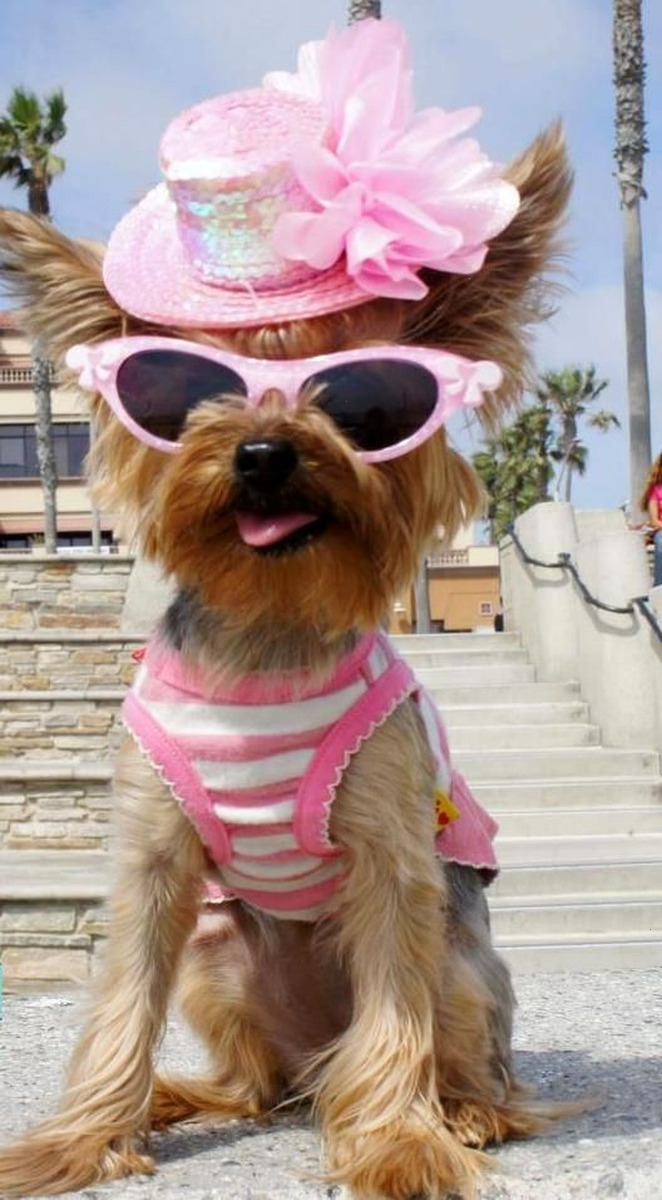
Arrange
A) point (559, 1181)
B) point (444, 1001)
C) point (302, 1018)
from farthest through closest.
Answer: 1. point (302, 1018)
2. point (444, 1001)
3. point (559, 1181)

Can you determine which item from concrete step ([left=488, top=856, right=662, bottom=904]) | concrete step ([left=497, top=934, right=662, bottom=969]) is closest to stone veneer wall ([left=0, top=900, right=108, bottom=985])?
concrete step ([left=497, top=934, right=662, bottom=969])

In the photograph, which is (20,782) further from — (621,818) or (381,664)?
(381,664)

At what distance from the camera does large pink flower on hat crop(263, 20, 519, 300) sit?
275 cm

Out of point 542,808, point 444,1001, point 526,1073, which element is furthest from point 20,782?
point 444,1001

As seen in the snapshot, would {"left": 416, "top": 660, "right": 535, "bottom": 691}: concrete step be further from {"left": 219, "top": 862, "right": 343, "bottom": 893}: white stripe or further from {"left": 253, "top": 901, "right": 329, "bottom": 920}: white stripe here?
{"left": 219, "top": 862, "right": 343, "bottom": 893}: white stripe

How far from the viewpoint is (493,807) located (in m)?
9.30

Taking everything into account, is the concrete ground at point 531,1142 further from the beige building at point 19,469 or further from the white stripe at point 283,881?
the beige building at point 19,469

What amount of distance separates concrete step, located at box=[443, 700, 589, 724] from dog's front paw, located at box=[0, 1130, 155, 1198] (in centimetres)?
790

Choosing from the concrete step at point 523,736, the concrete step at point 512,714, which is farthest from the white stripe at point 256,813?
the concrete step at point 512,714

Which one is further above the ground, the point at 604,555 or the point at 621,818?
the point at 604,555

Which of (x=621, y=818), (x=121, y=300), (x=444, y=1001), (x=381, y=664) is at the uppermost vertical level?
(x=121, y=300)

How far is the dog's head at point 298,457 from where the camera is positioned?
2.67m

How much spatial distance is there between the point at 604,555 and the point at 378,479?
27.0 feet

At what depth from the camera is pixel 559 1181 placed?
106 inches
